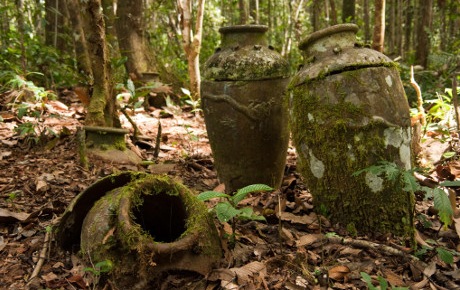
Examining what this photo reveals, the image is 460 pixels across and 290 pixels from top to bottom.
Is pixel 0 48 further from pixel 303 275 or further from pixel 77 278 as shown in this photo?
pixel 303 275

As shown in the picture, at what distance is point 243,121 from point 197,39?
2970mm

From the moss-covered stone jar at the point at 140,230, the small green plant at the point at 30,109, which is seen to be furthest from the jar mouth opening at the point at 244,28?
the small green plant at the point at 30,109

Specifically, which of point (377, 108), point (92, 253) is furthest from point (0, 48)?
point (377, 108)

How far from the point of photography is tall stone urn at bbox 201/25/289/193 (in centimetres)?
311

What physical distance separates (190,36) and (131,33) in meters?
1.18

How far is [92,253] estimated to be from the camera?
2064 millimetres

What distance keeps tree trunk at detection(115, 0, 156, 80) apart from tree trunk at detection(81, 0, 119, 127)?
8.71 ft

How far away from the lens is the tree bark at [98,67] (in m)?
3.62

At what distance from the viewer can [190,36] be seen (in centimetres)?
582

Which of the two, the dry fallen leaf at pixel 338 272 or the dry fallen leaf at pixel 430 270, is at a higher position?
the dry fallen leaf at pixel 338 272

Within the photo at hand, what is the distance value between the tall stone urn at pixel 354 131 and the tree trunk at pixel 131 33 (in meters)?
4.34

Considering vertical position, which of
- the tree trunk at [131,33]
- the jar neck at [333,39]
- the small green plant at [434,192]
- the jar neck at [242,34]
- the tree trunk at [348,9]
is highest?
the tree trunk at [348,9]

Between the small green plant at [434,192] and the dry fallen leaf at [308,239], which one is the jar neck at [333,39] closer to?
the small green plant at [434,192]

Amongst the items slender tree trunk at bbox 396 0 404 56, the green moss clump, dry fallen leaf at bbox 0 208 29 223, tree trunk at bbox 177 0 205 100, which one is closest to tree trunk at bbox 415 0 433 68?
slender tree trunk at bbox 396 0 404 56
